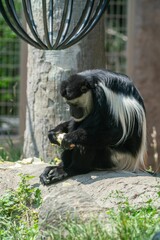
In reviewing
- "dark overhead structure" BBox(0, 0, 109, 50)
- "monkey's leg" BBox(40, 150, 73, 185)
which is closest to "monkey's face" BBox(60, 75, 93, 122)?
"monkey's leg" BBox(40, 150, 73, 185)

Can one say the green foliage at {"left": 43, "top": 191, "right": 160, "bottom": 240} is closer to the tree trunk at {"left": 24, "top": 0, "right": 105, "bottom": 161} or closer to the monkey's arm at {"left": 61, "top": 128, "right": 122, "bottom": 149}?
the monkey's arm at {"left": 61, "top": 128, "right": 122, "bottom": 149}

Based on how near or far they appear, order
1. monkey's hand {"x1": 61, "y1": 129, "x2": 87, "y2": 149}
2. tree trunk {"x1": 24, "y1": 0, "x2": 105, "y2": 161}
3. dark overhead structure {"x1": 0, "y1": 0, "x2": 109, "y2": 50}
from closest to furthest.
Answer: dark overhead structure {"x1": 0, "y1": 0, "x2": 109, "y2": 50}
monkey's hand {"x1": 61, "y1": 129, "x2": 87, "y2": 149}
tree trunk {"x1": 24, "y1": 0, "x2": 105, "y2": 161}

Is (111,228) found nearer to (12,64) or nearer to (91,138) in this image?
(91,138)

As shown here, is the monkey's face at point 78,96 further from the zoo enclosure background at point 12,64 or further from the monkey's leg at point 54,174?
the zoo enclosure background at point 12,64

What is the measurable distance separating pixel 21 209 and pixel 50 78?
1.44 m

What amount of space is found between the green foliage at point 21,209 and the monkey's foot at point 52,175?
0.09 meters

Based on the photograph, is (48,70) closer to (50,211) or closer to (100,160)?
(100,160)

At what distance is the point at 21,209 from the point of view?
170 inches

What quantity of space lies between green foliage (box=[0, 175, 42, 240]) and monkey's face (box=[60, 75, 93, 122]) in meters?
0.55

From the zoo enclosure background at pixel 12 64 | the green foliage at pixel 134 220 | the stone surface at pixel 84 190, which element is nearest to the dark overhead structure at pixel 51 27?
the stone surface at pixel 84 190

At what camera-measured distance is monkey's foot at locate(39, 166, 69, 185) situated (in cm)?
455

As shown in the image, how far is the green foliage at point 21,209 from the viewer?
3965 millimetres

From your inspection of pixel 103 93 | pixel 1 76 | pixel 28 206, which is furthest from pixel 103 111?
pixel 1 76

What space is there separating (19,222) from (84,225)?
0.96m
